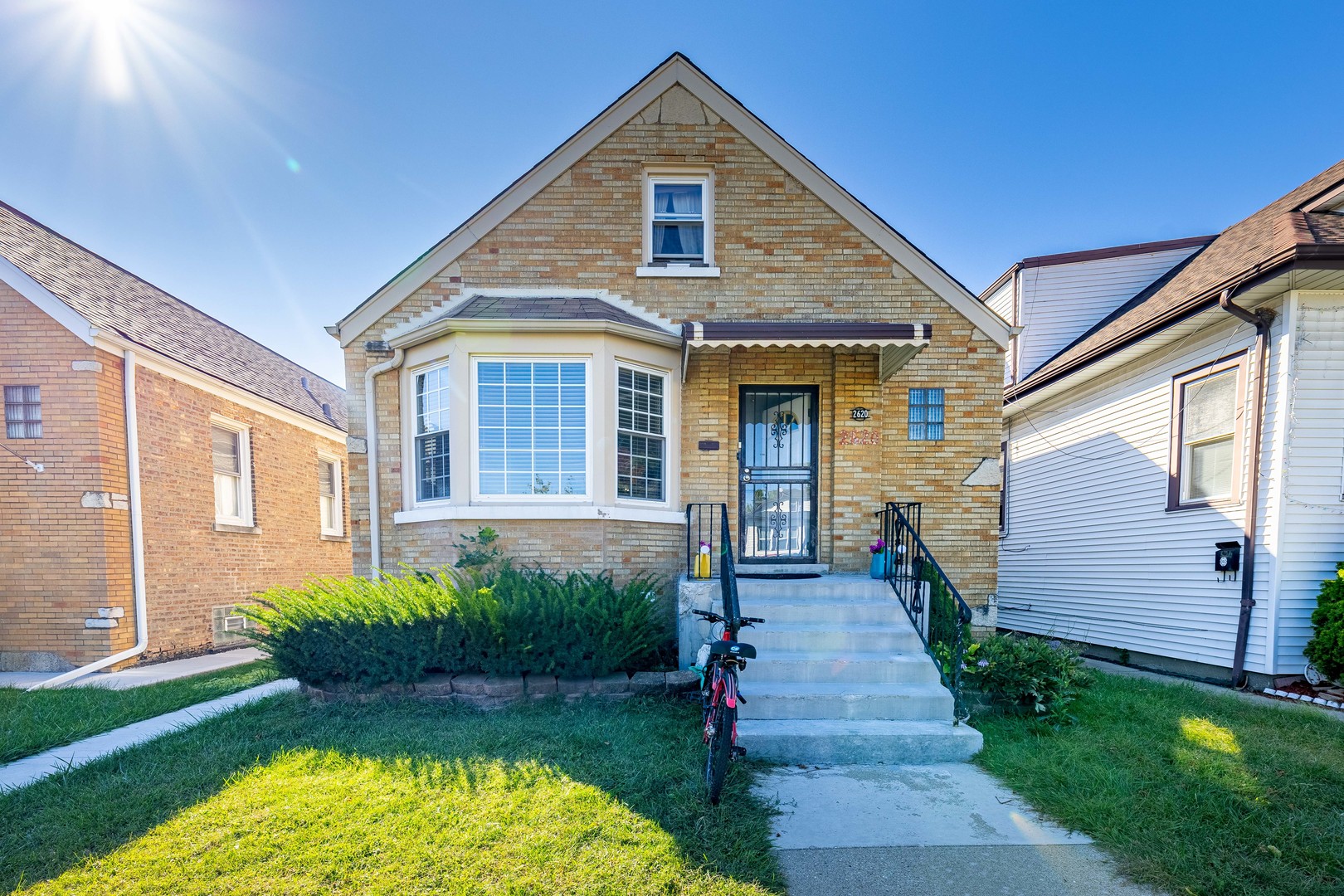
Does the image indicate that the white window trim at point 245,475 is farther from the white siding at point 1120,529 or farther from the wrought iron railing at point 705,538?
the white siding at point 1120,529

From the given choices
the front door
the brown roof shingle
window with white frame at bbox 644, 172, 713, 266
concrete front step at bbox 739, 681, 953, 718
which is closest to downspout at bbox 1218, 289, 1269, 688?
concrete front step at bbox 739, 681, 953, 718

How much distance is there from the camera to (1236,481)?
6.48m

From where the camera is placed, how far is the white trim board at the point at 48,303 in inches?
300

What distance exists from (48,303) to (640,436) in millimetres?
8016

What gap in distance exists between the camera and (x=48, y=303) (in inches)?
301

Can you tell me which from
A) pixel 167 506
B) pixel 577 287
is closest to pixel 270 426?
pixel 167 506

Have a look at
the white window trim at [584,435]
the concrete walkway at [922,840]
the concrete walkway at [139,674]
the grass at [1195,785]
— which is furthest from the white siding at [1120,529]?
the concrete walkway at [139,674]

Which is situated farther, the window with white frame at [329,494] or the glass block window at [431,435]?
the window with white frame at [329,494]

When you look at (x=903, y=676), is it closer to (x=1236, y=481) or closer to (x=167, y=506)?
(x=1236, y=481)

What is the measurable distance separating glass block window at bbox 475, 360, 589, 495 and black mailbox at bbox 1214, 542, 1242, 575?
716 centimetres

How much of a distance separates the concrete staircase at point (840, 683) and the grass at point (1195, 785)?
20.0 inches

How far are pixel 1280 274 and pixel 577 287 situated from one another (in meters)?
7.26

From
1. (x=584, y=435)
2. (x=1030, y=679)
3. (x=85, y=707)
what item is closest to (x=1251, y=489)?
(x=1030, y=679)

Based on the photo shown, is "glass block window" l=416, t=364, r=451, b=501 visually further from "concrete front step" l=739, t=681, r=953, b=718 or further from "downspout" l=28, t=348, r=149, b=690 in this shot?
"concrete front step" l=739, t=681, r=953, b=718
